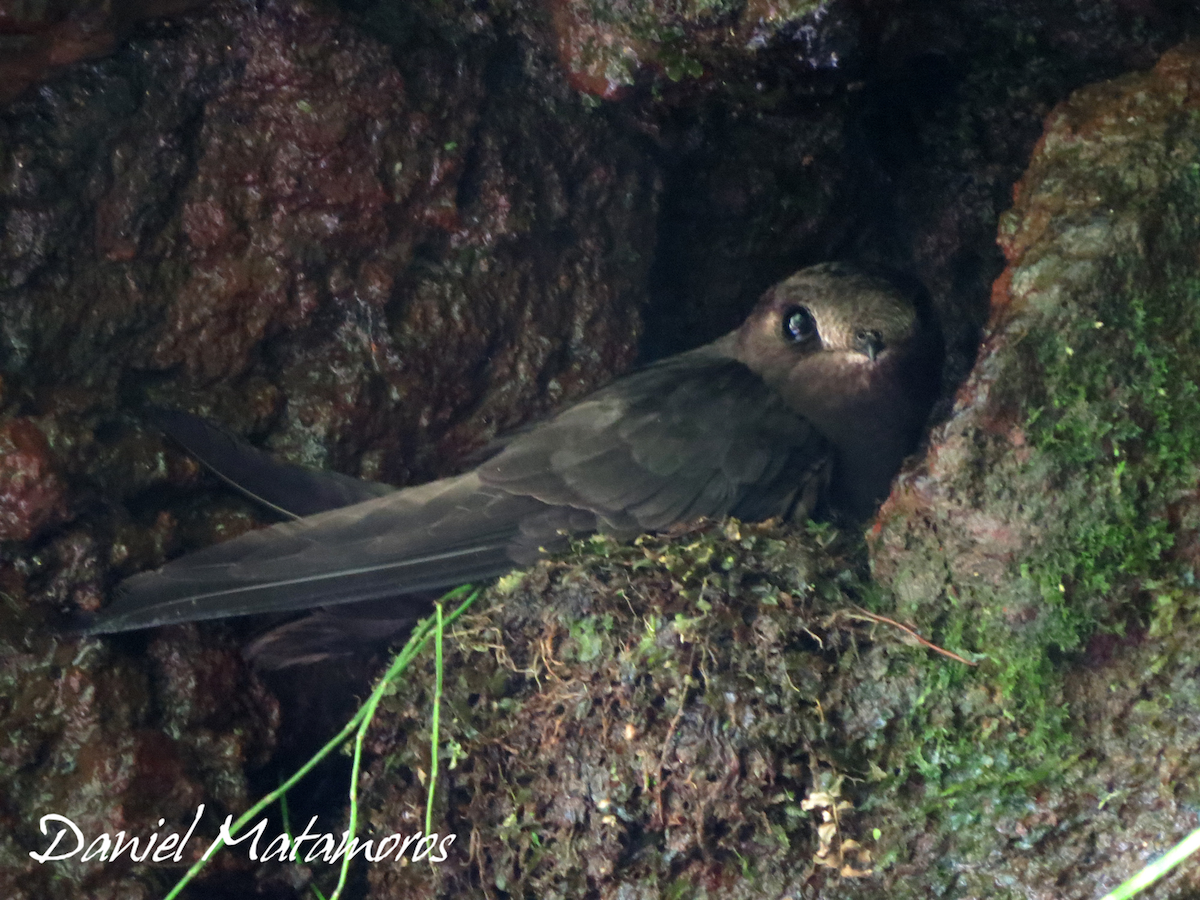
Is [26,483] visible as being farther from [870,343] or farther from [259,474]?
[870,343]

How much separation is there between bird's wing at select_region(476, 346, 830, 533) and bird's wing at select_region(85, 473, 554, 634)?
13cm

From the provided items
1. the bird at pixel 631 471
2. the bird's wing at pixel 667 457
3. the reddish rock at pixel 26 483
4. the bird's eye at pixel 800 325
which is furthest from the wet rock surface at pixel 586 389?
the bird's eye at pixel 800 325

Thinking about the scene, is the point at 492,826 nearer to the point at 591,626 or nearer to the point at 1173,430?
the point at 591,626

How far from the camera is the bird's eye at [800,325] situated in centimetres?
325

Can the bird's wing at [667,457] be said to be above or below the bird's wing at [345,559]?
above

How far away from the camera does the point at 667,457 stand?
2.84 meters

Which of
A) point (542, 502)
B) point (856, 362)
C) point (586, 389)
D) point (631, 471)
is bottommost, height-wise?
point (542, 502)

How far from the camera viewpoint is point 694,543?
252 centimetres

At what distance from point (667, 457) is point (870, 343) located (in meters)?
0.81

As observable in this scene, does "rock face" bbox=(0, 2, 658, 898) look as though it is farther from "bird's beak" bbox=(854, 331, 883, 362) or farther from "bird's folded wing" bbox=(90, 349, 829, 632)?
"bird's beak" bbox=(854, 331, 883, 362)

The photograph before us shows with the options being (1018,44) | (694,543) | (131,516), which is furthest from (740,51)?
(131,516)

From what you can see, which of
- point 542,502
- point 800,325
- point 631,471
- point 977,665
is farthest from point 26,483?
point 800,325

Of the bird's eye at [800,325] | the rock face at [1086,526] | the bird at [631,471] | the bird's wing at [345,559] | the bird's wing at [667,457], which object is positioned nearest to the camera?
the rock face at [1086,526]

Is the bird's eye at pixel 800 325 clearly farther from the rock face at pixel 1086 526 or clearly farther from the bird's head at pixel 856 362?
the rock face at pixel 1086 526
